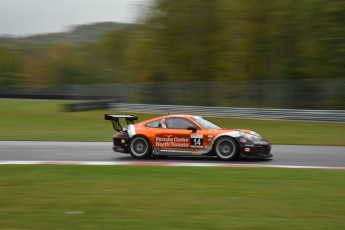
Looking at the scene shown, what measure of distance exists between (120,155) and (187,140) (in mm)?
2335

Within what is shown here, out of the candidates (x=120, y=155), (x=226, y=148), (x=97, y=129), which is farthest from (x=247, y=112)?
(x=226, y=148)

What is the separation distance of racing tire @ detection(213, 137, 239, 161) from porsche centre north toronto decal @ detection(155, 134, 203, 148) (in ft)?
1.49

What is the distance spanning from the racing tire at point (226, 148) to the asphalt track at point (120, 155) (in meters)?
0.21

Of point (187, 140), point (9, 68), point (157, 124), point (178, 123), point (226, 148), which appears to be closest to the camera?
point (226, 148)

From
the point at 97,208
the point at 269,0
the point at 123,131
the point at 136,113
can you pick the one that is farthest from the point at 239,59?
the point at 97,208

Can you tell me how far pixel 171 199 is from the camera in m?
8.21

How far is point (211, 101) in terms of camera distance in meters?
35.0

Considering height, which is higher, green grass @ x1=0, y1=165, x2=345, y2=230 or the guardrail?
the guardrail

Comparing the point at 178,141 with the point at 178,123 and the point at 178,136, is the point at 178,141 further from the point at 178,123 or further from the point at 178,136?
the point at 178,123

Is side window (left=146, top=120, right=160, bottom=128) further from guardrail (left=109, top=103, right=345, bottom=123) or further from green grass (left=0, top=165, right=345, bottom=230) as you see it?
guardrail (left=109, top=103, right=345, bottom=123)

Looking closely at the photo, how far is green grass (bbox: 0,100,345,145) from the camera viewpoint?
21469 millimetres

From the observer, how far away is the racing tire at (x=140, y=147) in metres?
14.8

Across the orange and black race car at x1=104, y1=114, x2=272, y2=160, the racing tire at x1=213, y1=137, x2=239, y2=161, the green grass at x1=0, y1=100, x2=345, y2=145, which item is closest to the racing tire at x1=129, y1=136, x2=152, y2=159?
the orange and black race car at x1=104, y1=114, x2=272, y2=160

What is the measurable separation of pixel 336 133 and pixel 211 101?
Answer: 12.6m
